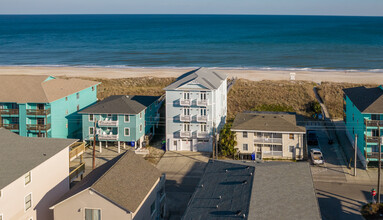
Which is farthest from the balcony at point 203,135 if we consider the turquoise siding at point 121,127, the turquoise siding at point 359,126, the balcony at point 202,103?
the turquoise siding at point 359,126

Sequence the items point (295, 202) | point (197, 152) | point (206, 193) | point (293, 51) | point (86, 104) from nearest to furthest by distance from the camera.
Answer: point (295, 202) → point (206, 193) → point (197, 152) → point (86, 104) → point (293, 51)

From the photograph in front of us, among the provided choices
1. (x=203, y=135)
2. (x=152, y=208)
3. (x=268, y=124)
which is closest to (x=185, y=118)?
(x=203, y=135)

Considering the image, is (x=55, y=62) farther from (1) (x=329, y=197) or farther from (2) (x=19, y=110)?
(1) (x=329, y=197)

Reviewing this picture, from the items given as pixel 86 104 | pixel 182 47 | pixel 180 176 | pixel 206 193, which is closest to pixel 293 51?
pixel 182 47

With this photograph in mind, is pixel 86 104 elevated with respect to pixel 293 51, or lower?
lower

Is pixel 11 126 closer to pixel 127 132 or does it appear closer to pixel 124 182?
pixel 127 132

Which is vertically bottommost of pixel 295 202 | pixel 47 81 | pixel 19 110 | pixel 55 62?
pixel 295 202
